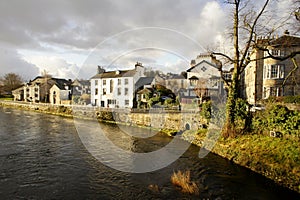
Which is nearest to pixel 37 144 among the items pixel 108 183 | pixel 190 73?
pixel 108 183

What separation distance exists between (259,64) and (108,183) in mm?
25996

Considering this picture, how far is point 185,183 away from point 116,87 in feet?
115

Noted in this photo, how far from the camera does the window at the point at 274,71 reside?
2722cm

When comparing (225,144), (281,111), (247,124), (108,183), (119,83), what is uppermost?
(119,83)

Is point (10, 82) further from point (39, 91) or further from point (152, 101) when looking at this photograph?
point (152, 101)

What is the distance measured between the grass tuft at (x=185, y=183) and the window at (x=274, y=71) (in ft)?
69.5

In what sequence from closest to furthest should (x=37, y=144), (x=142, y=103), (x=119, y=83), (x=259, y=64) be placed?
(x=37, y=144), (x=259, y=64), (x=142, y=103), (x=119, y=83)

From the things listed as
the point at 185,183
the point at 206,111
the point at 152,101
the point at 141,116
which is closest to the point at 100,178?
the point at 185,183

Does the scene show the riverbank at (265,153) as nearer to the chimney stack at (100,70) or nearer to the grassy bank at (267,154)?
the grassy bank at (267,154)

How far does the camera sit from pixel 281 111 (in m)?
15.2

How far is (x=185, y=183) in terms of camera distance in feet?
38.0

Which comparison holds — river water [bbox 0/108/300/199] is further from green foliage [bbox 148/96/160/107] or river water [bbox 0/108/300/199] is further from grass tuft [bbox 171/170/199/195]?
green foliage [bbox 148/96/160/107]

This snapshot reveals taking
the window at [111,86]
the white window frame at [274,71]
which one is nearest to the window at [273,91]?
the white window frame at [274,71]

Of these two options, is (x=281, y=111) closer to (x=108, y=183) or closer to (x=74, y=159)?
(x=108, y=183)
